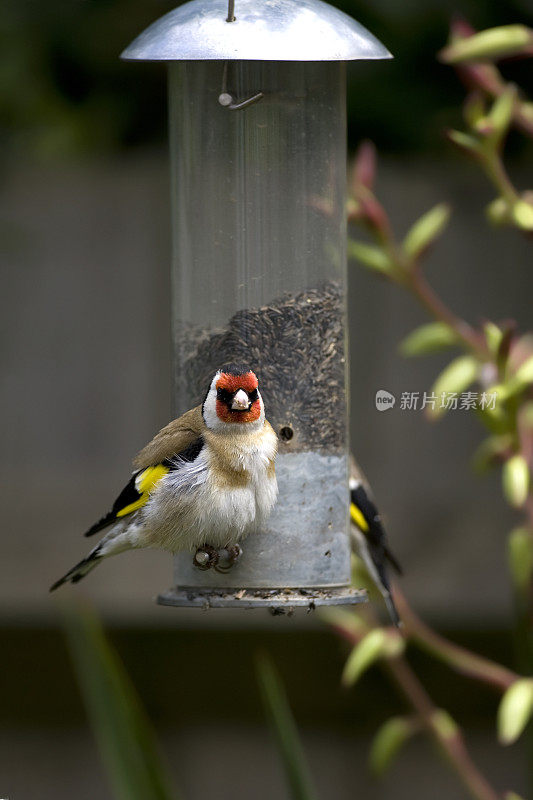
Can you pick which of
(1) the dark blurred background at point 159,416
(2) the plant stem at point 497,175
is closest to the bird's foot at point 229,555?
(2) the plant stem at point 497,175

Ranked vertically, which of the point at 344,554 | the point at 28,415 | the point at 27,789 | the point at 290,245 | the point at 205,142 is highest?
the point at 205,142

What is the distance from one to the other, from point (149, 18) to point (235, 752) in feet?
8.41

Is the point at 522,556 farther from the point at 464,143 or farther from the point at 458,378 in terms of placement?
the point at 464,143

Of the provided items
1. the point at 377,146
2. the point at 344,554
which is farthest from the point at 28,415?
the point at 344,554

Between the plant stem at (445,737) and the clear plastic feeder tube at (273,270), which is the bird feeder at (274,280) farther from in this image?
the plant stem at (445,737)

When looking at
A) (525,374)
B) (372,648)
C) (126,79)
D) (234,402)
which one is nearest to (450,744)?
(372,648)

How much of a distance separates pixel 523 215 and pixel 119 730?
4.31 ft

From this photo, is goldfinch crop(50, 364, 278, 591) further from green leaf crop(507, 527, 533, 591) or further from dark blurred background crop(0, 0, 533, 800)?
dark blurred background crop(0, 0, 533, 800)

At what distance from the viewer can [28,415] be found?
4.74m

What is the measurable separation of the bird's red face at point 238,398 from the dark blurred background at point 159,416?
2.04 metres

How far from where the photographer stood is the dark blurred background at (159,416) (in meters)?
4.47

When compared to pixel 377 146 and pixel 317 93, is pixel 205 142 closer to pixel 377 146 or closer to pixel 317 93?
pixel 317 93

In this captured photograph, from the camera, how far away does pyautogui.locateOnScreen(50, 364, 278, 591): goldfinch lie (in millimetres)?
2502

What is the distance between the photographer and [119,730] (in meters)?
2.71
